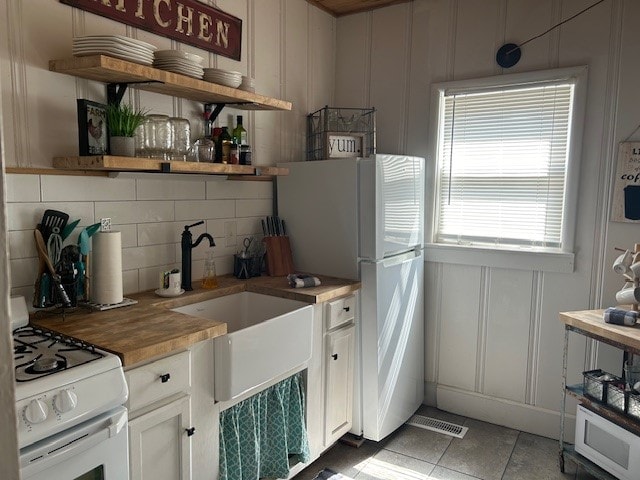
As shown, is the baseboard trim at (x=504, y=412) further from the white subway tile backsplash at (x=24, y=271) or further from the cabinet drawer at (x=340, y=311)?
the white subway tile backsplash at (x=24, y=271)

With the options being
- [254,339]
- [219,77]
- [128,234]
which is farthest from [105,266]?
[219,77]

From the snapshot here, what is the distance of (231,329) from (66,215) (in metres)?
1.00

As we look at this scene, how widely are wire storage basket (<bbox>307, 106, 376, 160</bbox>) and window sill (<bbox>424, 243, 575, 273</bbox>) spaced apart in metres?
0.80

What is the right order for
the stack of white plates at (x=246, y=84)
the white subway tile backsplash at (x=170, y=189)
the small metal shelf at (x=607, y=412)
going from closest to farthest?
the small metal shelf at (x=607, y=412) < the white subway tile backsplash at (x=170, y=189) < the stack of white plates at (x=246, y=84)

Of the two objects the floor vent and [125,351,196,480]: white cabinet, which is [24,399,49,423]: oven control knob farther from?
the floor vent

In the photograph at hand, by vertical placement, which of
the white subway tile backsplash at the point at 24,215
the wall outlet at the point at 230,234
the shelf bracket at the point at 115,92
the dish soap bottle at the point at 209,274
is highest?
the shelf bracket at the point at 115,92

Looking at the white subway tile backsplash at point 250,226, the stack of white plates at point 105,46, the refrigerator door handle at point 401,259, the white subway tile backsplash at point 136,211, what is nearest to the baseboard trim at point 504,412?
the refrigerator door handle at point 401,259

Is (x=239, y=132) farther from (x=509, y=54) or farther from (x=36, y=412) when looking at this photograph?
(x=36, y=412)

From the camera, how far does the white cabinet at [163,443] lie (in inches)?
61.6

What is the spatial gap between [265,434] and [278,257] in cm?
104

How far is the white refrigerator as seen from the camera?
267 centimetres

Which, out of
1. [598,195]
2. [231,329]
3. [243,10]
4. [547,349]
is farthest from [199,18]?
[547,349]

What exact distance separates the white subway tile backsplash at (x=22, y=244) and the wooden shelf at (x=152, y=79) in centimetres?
64

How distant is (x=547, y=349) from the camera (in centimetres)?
288
